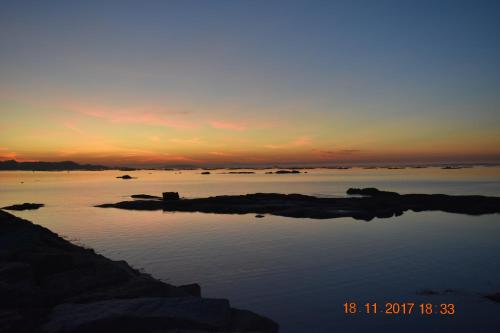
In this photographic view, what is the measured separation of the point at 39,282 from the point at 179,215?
113ft

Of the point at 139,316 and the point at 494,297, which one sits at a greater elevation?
the point at 139,316

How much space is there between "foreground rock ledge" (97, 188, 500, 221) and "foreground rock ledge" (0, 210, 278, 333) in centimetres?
3172

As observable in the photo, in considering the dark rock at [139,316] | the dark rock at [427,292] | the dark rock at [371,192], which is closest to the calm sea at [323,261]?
the dark rock at [427,292]

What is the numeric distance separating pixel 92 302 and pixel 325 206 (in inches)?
1625

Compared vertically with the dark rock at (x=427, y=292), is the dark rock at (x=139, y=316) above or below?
above

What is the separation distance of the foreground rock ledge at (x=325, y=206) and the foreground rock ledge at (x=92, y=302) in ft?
104

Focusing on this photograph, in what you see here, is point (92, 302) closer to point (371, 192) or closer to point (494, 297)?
point (494, 297)

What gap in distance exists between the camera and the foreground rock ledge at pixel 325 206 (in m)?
45.4

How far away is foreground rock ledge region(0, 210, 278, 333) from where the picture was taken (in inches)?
379

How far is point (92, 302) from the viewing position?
11.2 metres

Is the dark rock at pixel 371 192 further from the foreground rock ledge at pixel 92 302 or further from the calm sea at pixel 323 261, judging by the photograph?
the foreground rock ledge at pixel 92 302

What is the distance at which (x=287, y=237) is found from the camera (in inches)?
1235

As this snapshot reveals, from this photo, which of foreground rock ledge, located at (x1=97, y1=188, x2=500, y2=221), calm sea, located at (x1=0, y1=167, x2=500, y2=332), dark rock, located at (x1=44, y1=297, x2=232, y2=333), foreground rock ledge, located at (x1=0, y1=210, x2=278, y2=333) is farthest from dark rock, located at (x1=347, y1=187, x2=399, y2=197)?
dark rock, located at (x1=44, y1=297, x2=232, y2=333)

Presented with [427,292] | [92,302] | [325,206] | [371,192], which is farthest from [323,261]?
[371,192]
